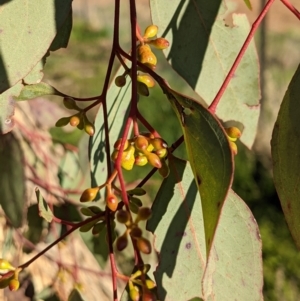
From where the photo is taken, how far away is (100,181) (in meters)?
0.95

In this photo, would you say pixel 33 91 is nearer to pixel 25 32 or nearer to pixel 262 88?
pixel 25 32

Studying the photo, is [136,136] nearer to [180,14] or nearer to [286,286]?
[180,14]

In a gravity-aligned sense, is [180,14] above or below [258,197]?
above

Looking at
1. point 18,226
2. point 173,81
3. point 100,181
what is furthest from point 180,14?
point 173,81

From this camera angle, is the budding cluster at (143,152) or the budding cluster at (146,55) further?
the budding cluster at (146,55)

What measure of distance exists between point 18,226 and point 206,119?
2.27 ft

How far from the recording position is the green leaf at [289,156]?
2.26 feet

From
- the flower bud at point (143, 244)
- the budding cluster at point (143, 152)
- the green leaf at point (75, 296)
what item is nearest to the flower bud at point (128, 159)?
the budding cluster at point (143, 152)

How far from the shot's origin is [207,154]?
60cm

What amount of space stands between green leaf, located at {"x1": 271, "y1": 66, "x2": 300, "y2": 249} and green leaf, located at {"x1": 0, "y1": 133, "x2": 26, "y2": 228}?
61 centimetres

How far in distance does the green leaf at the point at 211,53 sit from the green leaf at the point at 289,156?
0.26 metres

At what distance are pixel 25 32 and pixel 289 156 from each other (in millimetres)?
337

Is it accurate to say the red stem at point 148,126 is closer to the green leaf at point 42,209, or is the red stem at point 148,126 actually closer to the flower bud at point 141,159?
the flower bud at point 141,159

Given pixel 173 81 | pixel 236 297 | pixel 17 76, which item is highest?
pixel 17 76
